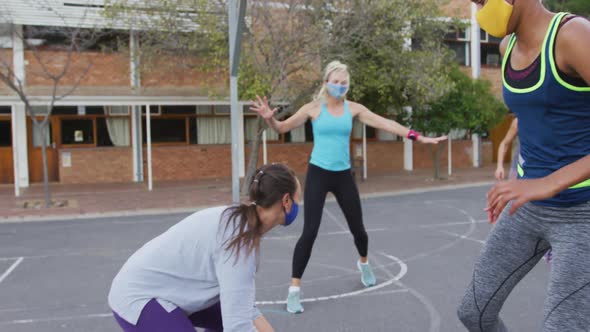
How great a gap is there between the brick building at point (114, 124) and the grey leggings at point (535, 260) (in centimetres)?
1376

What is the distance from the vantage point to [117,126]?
18.1m

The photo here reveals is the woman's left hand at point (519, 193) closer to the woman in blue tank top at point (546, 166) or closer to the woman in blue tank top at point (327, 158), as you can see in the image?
the woman in blue tank top at point (546, 166)

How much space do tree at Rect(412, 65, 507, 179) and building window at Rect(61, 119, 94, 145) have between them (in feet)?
34.6

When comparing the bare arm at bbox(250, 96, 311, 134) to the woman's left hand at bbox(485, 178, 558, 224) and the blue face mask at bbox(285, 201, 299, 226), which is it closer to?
the blue face mask at bbox(285, 201, 299, 226)

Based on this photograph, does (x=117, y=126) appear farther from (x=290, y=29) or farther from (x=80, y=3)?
(x=290, y=29)

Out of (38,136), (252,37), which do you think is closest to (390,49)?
(252,37)

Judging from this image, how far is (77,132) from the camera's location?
1770 cm

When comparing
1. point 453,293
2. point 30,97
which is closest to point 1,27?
point 30,97

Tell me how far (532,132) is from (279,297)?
331cm

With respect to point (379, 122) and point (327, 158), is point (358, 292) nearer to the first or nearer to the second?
point (327, 158)

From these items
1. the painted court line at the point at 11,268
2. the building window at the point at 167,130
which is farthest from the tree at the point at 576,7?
the painted court line at the point at 11,268

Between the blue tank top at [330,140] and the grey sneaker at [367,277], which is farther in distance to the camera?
the grey sneaker at [367,277]

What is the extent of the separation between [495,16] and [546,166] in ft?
2.14

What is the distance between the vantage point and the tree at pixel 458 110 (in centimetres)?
1639
